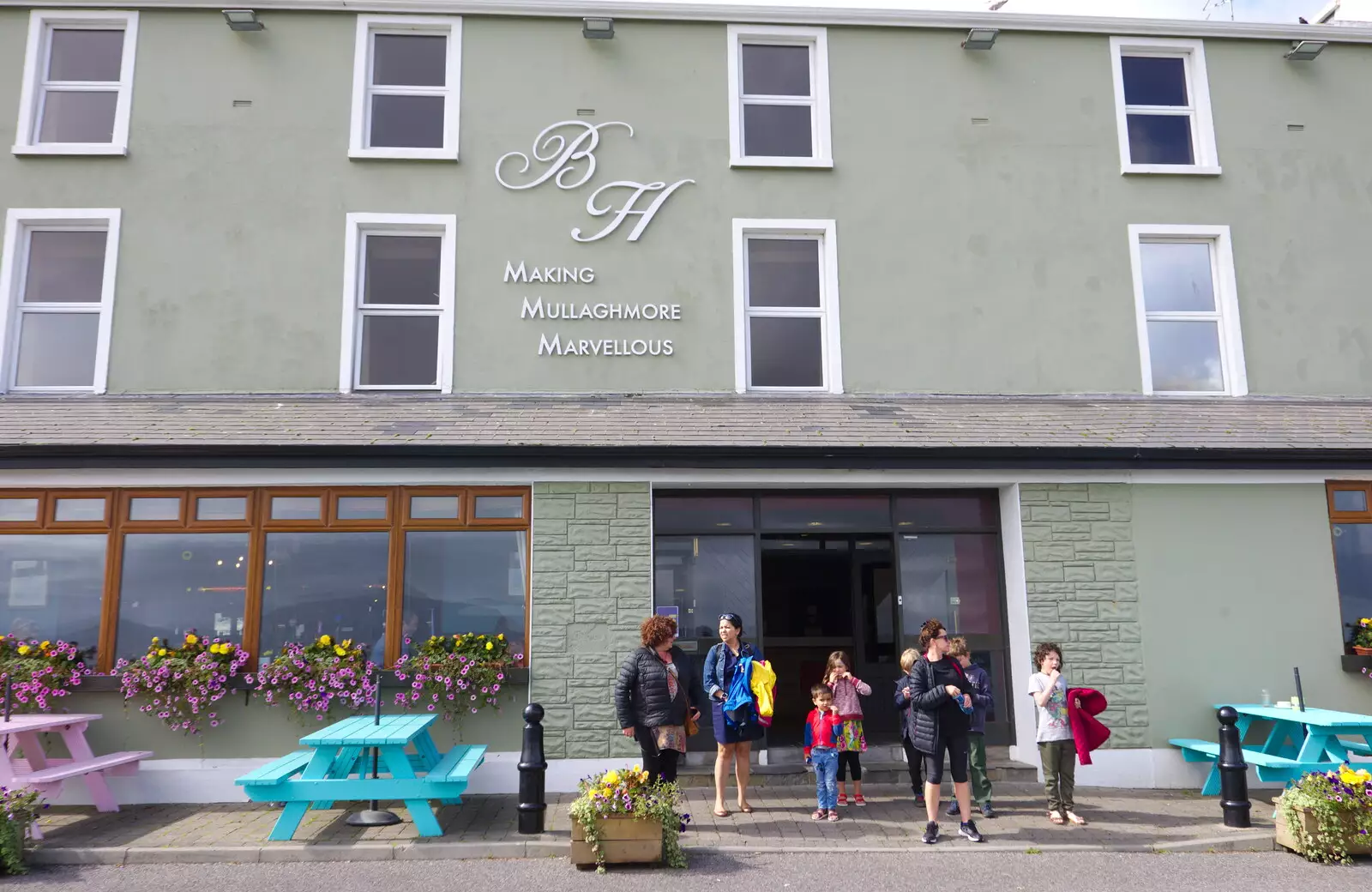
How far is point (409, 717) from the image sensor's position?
8984mm

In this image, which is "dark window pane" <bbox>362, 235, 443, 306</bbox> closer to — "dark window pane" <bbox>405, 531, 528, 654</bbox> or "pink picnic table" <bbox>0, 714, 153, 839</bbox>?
"dark window pane" <bbox>405, 531, 528, 654</bbox>

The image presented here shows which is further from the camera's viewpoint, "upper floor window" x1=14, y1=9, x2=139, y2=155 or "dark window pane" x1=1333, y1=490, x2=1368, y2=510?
"upper floor window" x1=14, y1=9, x2=139, y2=155

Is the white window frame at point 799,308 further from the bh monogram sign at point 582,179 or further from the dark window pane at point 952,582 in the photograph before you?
the dark window pane at point 952,582

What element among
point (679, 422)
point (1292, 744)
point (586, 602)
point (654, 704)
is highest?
point (679, 422)

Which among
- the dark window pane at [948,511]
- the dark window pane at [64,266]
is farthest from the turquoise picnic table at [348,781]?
the dark window pane at [64,266]

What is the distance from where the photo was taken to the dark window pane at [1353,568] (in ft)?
34.3

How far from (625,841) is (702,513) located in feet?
13.2

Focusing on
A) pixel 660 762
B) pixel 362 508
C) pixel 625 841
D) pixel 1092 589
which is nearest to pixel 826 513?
pixel 1092 589

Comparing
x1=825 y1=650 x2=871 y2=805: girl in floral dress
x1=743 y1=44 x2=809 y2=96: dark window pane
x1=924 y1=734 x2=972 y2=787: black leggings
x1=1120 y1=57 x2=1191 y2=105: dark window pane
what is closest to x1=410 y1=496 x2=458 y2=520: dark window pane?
x1=825 y1=650 x2=871 y2=805: girl in floral dress

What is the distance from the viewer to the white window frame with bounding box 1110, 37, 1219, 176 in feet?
38.7

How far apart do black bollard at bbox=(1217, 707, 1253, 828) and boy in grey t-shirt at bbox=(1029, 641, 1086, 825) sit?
1136mm

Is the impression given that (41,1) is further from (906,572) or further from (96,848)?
(906,572)

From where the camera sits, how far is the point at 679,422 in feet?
33.7

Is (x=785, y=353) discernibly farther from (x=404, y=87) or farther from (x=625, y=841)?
(x=625, y=841)
